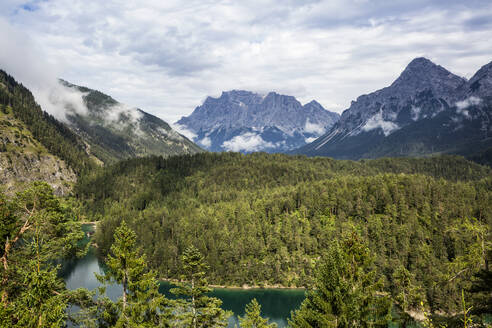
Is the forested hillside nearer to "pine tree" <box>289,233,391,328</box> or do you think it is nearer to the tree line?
"pine tree" <box>289,233,391,328</box>

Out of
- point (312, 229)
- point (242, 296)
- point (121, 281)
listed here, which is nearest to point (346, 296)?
point (121, 281)

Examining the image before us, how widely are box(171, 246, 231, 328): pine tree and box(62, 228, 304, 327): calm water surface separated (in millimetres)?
59018

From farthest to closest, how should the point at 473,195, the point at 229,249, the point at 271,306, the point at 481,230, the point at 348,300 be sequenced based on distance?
1. the point at 473,195
2. the point at 229,249
3. the point at 271,306
4. the point at 348,300
5. the point at 481,230

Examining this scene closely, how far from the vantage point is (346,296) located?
82.5ft

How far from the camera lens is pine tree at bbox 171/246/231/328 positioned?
101ft

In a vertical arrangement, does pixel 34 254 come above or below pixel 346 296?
above

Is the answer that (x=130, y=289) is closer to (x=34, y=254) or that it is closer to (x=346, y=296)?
(x=34, y=254)

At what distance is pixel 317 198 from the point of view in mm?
151750

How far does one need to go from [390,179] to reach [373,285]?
137 meters

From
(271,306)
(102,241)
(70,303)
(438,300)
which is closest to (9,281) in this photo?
(70,303)

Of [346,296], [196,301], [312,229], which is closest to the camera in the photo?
[346,296]

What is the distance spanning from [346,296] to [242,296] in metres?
89.5

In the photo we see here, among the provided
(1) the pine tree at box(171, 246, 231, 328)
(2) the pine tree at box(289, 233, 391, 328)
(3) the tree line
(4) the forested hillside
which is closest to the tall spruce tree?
(3) the tree line

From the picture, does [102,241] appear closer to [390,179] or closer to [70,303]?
[70,303]
